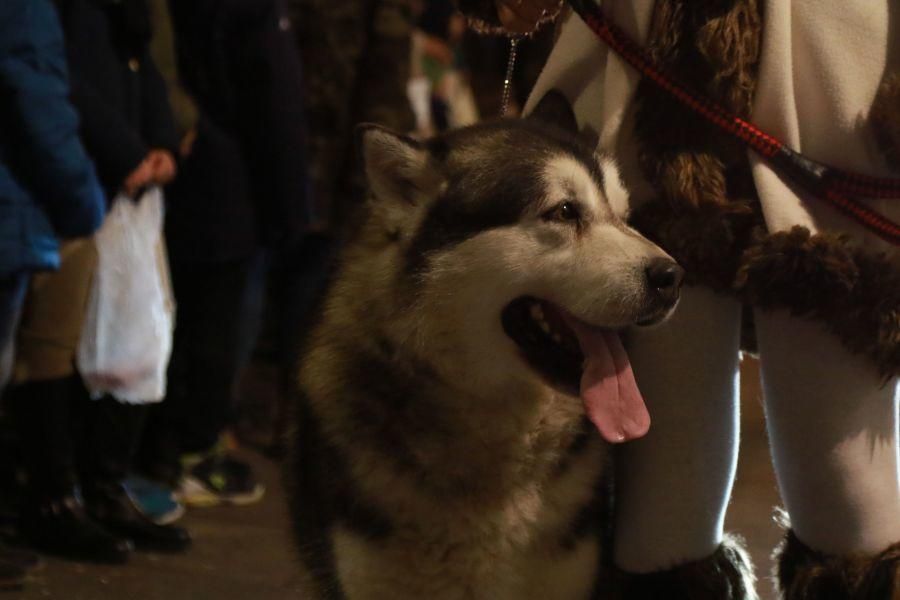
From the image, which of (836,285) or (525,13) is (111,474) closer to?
(525,13)

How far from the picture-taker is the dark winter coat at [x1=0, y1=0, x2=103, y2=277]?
3.21m

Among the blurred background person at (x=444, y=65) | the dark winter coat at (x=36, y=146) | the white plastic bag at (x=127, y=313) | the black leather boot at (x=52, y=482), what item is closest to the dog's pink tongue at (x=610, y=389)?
the dark winter coat at (x=36, y=146)

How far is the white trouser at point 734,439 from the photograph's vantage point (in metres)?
1.97

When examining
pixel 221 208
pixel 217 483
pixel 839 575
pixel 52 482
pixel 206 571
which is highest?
pixel 839 575

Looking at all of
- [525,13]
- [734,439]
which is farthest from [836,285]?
[525,13]

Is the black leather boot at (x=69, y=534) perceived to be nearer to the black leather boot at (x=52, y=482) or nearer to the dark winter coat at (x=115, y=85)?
the black leather boot at (x=52, y=482)

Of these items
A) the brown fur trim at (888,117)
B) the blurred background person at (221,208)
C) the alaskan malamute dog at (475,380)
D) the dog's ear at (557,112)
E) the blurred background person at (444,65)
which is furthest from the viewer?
the blurred background person at (444,65)

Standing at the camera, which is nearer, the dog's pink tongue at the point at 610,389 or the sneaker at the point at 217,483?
the dog's pink tongue at the point at 610,389

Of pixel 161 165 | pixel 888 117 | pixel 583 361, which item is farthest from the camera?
pixel 161 165

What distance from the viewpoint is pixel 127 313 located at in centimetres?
372

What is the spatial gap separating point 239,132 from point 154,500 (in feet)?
4.12

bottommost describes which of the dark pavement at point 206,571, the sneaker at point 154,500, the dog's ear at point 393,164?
Answer: the sneaker at point 154,500

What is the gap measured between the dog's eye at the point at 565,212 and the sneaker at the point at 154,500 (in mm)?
2360

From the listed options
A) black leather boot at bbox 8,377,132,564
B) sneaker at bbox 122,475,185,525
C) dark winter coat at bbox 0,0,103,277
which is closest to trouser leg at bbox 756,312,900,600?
dark winter coat at bbox 0,0,103,277
